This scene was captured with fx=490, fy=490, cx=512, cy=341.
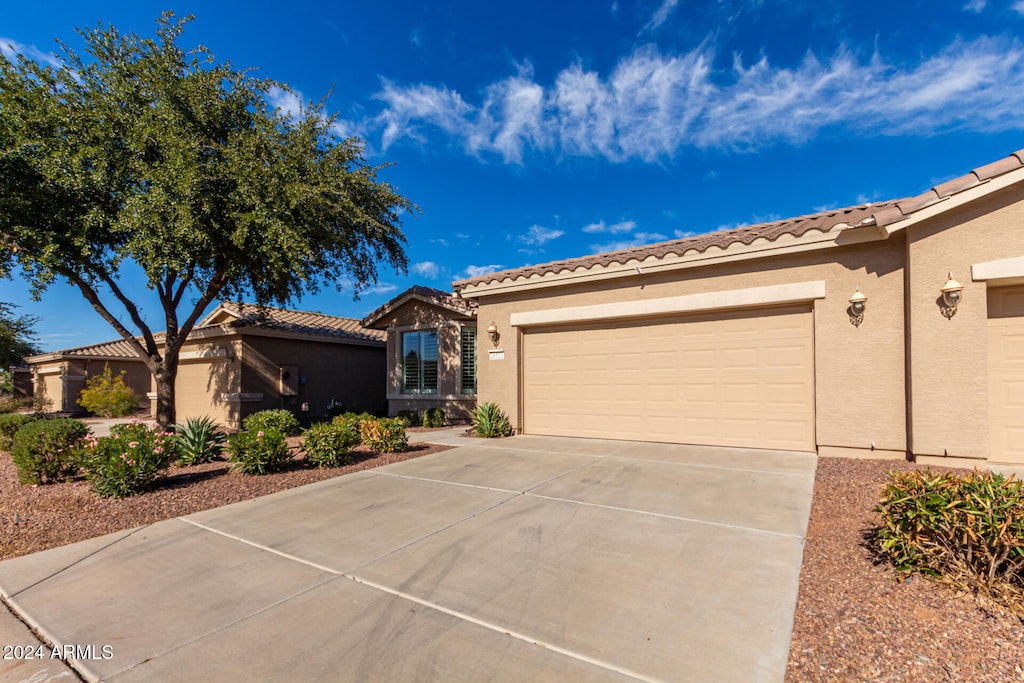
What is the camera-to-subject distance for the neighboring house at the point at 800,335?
6.45 m

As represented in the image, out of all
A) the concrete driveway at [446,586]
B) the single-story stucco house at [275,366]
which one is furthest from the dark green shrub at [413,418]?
the concrete driveway at [446,586]

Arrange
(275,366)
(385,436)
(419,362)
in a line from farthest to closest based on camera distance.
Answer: (275,366), (419,362), (385,436)

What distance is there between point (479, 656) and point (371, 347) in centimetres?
1750

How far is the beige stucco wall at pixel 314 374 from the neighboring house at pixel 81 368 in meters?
13.1

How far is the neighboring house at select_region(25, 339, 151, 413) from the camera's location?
78.6 ft

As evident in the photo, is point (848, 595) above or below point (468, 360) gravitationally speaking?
below

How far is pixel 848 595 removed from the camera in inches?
132

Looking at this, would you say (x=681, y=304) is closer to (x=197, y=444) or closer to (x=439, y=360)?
→ (x=439, y=360)

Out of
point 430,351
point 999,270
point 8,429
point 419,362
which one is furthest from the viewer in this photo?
point 419,362

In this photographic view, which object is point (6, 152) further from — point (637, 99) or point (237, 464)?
point (637, 99)

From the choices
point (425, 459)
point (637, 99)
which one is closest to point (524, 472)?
point (425, 459)

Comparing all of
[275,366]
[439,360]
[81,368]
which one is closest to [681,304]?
[439,360]

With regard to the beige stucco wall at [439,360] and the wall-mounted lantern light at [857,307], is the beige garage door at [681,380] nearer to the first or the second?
the wall-mounted lantern light at [857,307]

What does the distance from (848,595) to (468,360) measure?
11.7 m
